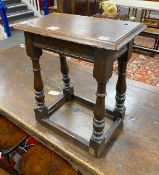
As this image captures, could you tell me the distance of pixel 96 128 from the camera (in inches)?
38.8

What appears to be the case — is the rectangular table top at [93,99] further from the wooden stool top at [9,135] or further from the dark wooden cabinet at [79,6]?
the dark wooden cabinet at [79,6]

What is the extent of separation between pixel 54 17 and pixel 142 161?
0.96m

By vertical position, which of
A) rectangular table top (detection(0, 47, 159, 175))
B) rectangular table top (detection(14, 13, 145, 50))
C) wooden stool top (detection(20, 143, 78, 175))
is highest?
rectangular table top (detection(14, 13, 145, 50))

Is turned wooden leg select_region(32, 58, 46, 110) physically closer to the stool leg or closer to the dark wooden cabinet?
the stool leg

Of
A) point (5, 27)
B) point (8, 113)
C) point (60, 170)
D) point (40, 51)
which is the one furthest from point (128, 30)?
point (5, 27)

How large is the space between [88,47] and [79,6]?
4.95 m

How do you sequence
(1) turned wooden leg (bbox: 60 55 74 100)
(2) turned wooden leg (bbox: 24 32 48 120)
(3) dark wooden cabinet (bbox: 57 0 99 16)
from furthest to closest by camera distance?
(3) dark wooden cabinet (bbox: 57 0 99 16), (1) turned wooden leg (bbox: 60 55 74 100), (2) turned wooden leg (bbox: 24 32 48 120)

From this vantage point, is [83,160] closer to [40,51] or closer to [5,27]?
[40,51]

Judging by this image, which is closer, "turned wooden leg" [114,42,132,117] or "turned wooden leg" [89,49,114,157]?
"turned wooden leg" [89,49,114,157]

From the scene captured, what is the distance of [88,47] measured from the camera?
825 millimetres

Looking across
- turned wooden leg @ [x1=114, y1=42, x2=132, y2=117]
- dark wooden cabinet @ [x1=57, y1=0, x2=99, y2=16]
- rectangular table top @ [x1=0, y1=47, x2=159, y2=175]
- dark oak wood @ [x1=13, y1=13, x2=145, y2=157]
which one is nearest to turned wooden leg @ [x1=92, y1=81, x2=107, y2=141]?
dark oak wood @ [x1=13, y1=13, x2=145, y2=157]

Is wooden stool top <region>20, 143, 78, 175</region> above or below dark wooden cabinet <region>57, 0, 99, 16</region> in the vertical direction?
below

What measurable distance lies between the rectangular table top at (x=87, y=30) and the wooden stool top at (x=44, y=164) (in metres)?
0.74

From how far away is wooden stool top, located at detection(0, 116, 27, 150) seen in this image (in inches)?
50.1
